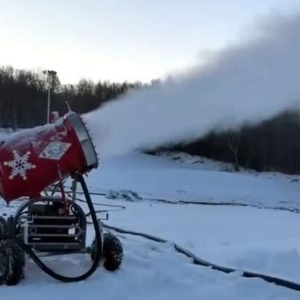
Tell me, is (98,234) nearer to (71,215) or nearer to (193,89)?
(71,215)

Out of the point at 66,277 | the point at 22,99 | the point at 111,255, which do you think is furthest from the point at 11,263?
the point at 22,99

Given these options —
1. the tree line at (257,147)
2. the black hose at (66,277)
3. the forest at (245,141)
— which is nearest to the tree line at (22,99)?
the forest at (245,141)

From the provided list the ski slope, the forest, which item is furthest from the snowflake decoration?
the forest

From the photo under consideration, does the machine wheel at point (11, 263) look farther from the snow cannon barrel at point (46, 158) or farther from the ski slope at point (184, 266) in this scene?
the snow cannon barrel at point (46, 158)

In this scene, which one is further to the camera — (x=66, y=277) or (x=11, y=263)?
(x=66, y=277)

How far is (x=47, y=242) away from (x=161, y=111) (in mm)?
1782

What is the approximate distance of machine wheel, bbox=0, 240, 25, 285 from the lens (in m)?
5.26

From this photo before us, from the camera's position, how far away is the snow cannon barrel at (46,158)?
18.5ft

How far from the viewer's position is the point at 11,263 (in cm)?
527

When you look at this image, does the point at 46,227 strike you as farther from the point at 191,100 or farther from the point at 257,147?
the point at 257,147

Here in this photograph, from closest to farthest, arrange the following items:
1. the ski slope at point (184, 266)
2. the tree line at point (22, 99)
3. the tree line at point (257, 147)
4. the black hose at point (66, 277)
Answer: the ski slope at point (184, 266) < the black hose at point (66, 277) < the tree line at point (257, 147) < the tree line at point (22, 99)

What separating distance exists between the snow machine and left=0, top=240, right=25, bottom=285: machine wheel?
0.41 feet

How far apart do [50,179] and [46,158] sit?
0.20 metres

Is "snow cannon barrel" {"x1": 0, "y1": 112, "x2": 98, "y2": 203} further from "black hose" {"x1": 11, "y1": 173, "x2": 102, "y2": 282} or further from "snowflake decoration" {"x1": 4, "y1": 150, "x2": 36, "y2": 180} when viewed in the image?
"black hose" {"x1": 11, "y1": 173, "x2": 102, "y2": 282}
